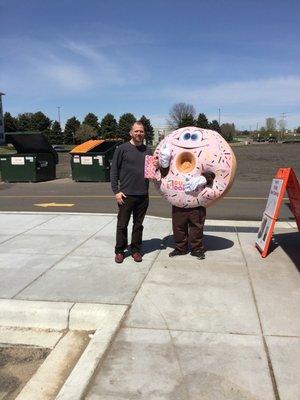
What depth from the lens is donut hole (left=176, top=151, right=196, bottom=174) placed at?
5709 millimetres

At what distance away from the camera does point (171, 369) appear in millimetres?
3314

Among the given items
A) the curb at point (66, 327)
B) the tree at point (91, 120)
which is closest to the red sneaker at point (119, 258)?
the curb at point (66, 327)

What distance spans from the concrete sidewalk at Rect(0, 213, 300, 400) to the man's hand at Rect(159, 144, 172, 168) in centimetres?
124

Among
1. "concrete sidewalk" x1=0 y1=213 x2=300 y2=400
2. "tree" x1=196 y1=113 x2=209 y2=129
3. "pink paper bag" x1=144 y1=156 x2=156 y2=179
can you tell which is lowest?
"concrete sidewalk" x1=0 y1=213 x2=300 y2=400

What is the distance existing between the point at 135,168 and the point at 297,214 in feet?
7.43

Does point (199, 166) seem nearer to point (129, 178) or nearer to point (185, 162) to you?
point (185, 162)

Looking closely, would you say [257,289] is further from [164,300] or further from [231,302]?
[164,300]

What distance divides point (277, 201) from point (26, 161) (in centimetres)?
1430

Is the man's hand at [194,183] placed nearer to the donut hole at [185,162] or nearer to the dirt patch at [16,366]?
the donut hole at [185,162]

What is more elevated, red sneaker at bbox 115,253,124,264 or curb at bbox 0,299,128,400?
red sneaker at bbox 115,253,124,264

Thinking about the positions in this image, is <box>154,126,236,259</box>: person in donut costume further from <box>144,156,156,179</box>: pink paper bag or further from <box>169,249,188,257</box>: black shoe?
<box>169,249,188,257</box>: black shoe

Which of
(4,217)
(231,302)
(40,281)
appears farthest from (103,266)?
(4,217)

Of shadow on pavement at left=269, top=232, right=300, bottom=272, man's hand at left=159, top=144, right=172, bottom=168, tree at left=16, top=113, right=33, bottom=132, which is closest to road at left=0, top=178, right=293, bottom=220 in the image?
shadow on pavement at left=269, top=232, right=300, bottom=272

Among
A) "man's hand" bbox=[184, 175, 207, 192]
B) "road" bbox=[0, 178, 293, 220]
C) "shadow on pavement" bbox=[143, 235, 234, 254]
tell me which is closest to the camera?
"man's hand" bbox=[184, 175, 207, 192]
